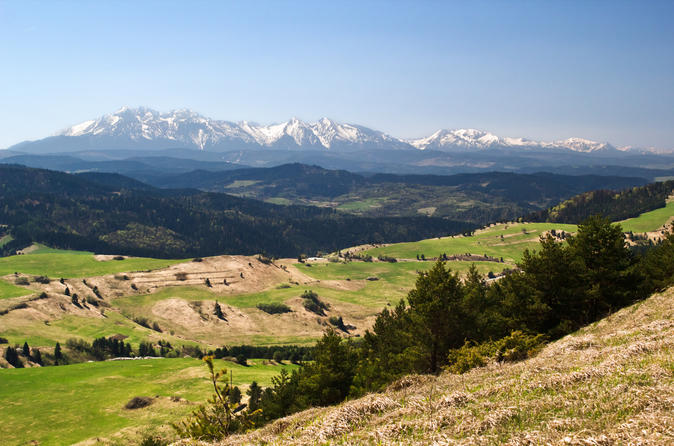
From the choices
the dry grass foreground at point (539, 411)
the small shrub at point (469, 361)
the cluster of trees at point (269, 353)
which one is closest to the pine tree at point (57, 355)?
the cluster of trees at point (269, 353)

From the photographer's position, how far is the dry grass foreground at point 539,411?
1652cm

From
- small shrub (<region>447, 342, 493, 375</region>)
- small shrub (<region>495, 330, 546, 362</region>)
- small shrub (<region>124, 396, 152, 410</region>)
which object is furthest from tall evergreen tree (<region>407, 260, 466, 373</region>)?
small shrub (<region>124, 396, 152, 410</region>)

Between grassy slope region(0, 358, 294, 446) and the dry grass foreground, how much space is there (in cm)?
8034

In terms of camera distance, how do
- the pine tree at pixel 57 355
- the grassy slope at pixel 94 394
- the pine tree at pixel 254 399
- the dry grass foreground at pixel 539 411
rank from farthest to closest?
1. the pine tree at pixel 57 355
2. the grassy slope at pixel 94 394
3. the pine tree at pixel 254 399
4. the dry grass foreground at pixel 539 411

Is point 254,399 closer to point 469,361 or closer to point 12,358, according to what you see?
point 469,361

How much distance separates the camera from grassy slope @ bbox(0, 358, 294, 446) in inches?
3541

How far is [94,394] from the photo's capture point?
110 m

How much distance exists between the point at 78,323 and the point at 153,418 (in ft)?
401

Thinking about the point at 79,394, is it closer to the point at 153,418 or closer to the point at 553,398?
the point at 153,418

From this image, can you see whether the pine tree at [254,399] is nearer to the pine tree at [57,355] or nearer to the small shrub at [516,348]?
the small shrub at [516,348]

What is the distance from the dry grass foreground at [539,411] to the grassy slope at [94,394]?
80338 mm

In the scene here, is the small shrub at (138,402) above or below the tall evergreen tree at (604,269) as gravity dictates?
below

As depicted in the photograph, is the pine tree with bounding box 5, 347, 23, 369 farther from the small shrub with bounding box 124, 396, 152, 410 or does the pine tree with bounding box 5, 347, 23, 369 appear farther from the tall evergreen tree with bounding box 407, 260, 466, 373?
the tall evergreen tree with bounding box 407, 260, 466, 373

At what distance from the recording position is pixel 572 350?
36.0 meters
